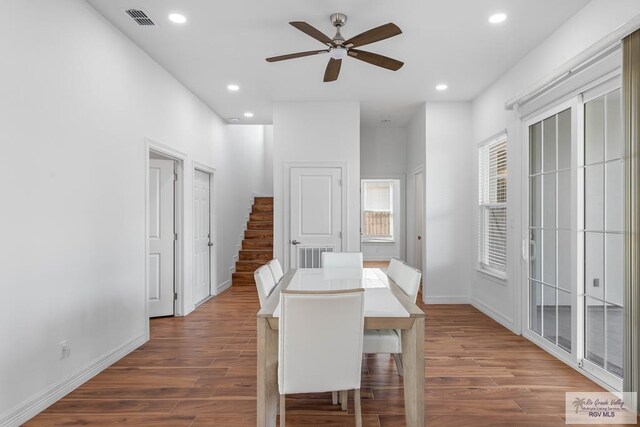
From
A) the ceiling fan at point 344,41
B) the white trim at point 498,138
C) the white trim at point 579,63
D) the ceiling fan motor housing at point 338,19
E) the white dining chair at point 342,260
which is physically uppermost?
the ceiling fan motor housing at point 338,19

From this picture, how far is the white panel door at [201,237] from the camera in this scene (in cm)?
529

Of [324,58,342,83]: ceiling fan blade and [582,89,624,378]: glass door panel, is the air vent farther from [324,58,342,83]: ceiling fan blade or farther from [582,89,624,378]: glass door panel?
[582,89,624,378]: glass door panel

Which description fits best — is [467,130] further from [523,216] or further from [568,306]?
[568,306]

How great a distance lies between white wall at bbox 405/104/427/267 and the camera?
5.61 meters

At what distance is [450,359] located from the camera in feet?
10.9

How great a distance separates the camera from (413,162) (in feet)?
21.1

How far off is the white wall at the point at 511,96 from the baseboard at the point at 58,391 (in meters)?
3.92

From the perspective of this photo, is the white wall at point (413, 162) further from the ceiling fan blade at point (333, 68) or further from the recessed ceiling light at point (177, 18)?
the recessed ceiling light at point (177, 18)

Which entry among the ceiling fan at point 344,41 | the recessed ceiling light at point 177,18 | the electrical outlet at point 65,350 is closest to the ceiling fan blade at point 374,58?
the ceiling fan at point 344,41

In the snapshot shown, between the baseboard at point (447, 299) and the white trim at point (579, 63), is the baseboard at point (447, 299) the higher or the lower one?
the lower one

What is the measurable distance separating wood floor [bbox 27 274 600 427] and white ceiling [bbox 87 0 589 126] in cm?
287

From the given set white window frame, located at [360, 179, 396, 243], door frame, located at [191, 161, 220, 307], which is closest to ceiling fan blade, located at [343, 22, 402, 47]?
door frame, located at [191, 161, 220, 307]

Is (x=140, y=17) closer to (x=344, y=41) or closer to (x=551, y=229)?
(x=344, y=41)

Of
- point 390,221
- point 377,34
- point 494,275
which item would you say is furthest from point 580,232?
point 390,221
